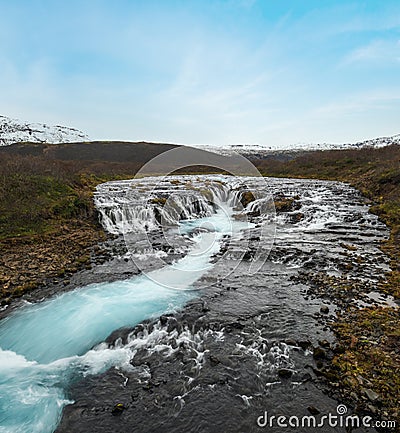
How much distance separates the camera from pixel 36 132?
127625 millimetres

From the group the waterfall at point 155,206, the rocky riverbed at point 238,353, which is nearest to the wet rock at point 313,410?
the rocky riverbed at point 238,353

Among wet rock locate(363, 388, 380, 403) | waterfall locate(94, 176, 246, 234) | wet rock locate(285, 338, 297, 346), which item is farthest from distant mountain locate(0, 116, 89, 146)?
wet rock locate(363, 388, 380, 403)

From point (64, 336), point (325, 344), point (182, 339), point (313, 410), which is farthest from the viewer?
Answer: point (64, 336)

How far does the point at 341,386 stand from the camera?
5.50 metres

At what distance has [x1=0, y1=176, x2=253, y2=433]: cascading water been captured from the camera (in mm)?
5793


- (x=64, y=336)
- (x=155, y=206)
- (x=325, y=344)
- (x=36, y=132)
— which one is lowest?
(x=64, y=336)

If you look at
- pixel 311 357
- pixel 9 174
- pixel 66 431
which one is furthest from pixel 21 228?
pixel 311 357

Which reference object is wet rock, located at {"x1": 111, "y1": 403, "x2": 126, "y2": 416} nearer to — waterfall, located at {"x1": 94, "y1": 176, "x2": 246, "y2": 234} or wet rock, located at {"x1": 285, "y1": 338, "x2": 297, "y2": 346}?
wet rock, located at {"x1": 285, "y1": 338, "x2": 297, "y2": 346}

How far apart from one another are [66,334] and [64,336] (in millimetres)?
87

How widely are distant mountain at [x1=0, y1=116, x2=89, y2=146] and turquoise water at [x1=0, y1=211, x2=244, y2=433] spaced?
11912 centimetres

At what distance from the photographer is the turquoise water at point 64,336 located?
18.9ft

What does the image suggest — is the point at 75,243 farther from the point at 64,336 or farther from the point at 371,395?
the point at 371,395

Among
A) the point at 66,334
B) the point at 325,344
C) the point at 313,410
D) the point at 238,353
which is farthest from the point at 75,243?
the point at 313,410

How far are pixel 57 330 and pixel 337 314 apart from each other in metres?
7.98
